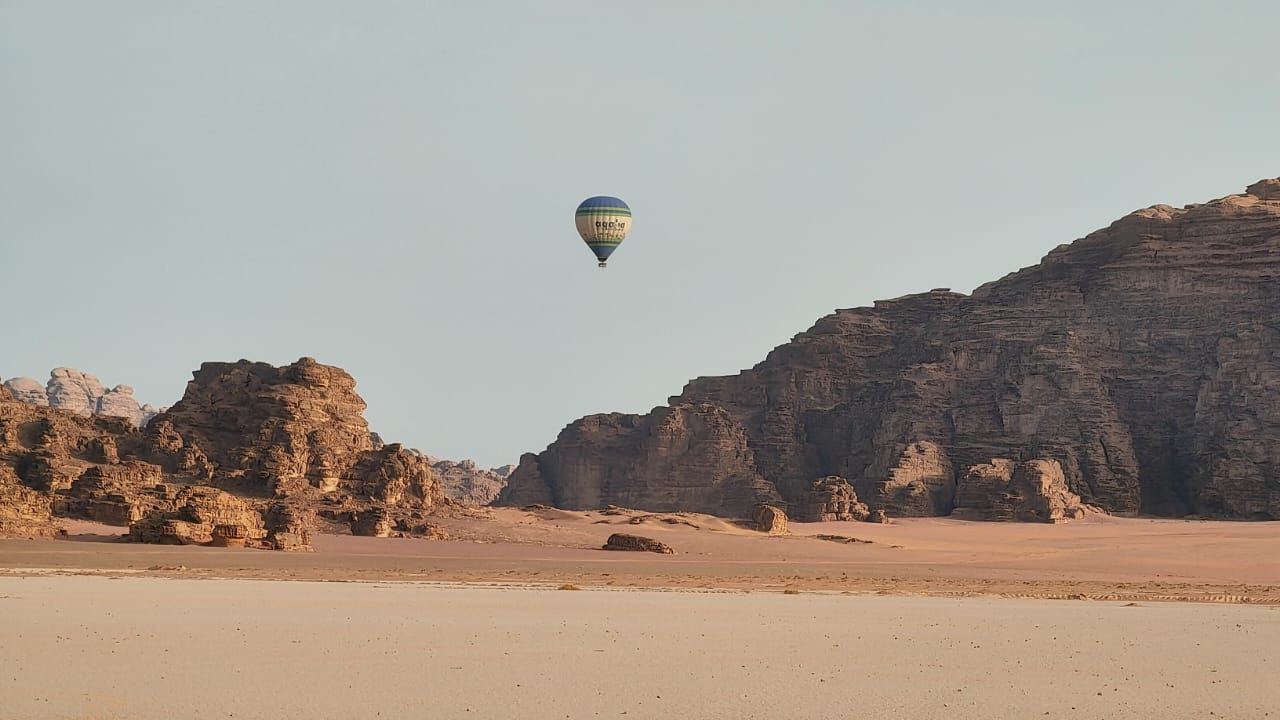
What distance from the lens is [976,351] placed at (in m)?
83.7

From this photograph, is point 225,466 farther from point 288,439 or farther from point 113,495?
point 113,495

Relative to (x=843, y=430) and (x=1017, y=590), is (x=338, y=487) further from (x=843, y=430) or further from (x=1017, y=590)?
(x=843, y=430)

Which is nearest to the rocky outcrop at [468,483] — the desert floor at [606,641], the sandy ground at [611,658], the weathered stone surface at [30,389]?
the weathered stone surface at [30,389]

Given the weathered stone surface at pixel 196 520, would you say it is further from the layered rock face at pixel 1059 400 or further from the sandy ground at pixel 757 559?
the layered rock face at pixel 1059 400

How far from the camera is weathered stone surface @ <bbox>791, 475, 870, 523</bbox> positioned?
215 feet

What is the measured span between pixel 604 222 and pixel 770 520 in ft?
54.3

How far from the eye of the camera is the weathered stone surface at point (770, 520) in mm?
55625

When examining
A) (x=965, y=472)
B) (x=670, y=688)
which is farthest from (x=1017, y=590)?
(x=965, y=472)

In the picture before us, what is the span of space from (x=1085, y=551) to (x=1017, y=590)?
66.5 ft

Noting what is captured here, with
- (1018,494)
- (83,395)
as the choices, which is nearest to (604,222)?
(1018,494)

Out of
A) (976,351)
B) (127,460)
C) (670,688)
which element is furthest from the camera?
(976,351)

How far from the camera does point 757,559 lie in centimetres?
4203

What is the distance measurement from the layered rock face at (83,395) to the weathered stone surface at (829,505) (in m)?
87.9

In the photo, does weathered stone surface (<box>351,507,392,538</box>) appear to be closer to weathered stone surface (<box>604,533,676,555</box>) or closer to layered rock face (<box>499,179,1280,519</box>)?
weathered stone surface (<box>604,533,676,555</box>)
